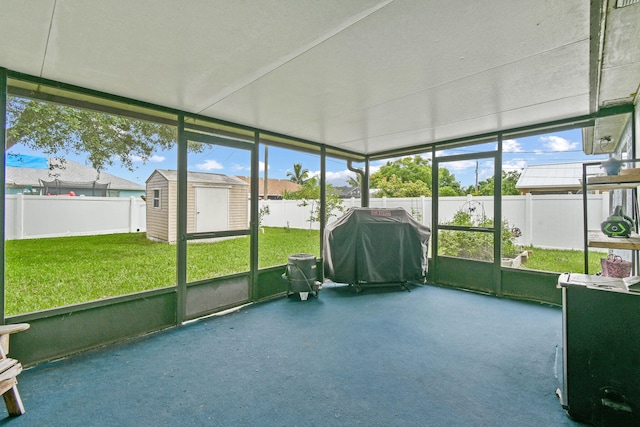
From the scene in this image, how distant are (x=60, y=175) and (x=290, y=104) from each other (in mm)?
5817

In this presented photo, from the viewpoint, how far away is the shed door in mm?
3679

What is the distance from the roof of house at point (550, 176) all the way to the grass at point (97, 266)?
6659 mm

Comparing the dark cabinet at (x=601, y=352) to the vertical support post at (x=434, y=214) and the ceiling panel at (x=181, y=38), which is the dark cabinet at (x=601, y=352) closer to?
the ceiling panel at (x=181, y=38)

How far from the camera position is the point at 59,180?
6.35 meters

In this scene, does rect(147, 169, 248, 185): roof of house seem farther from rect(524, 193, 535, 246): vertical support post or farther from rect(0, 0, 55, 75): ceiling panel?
Result: rect(524, 193, 535, 246): vertical support post

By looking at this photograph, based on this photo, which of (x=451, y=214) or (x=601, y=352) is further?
(x=451, y=214)

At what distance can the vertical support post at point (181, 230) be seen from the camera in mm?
3250

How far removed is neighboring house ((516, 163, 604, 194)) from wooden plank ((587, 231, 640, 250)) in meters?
5.92

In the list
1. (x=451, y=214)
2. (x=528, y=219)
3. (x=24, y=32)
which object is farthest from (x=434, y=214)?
(x=24, y=32)

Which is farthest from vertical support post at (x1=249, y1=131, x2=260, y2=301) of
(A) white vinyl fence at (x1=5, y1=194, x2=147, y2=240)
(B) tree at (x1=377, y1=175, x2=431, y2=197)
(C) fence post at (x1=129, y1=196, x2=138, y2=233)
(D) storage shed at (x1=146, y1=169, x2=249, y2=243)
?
(B) tree at (x1=377, y1=175, x2=431, y2=197)

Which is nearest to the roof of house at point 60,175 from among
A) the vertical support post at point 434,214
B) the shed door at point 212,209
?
the shed door at point 212,209

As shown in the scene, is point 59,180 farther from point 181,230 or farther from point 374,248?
point 374,248

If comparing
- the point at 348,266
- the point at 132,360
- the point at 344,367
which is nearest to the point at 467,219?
the point at 348,266

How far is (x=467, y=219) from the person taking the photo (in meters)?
4.79
